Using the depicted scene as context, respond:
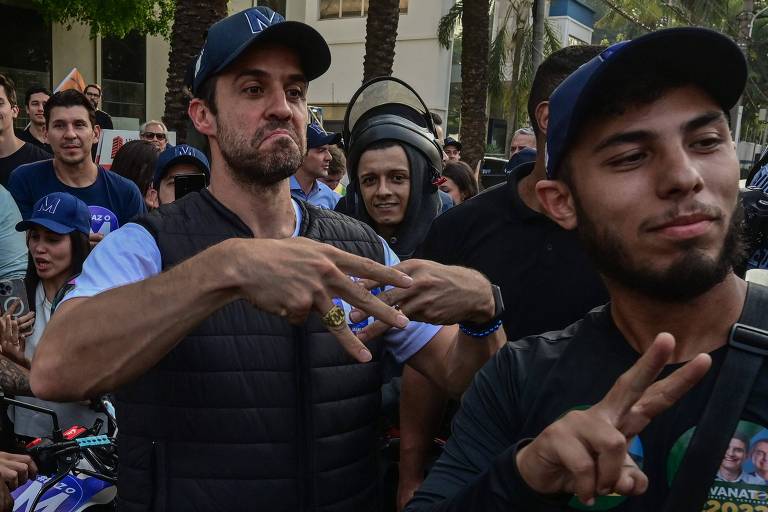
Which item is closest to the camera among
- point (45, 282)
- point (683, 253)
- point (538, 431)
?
point (683, 253)

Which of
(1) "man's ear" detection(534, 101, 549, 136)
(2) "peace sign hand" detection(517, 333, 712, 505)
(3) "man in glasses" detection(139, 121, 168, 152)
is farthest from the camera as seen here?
(3) "man in glasses" detection(139, 121, 168, 152)

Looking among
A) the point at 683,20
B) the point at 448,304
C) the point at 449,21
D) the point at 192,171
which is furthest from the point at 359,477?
the point at 683,20

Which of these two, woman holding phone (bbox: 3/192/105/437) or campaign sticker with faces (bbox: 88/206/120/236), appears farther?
campaign sticker with faces (bbox: 88/206/120/236)

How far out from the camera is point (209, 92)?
7.50 feet

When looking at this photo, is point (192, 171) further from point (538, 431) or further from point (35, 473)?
point (538, 431)

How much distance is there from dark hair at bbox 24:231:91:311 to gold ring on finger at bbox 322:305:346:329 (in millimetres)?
2695

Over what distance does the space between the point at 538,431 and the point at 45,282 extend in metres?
3.18

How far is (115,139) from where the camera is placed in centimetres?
659

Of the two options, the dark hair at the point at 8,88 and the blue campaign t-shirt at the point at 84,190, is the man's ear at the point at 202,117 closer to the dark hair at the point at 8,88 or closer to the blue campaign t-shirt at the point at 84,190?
the blue campaign t-shirt at the point at 84,190

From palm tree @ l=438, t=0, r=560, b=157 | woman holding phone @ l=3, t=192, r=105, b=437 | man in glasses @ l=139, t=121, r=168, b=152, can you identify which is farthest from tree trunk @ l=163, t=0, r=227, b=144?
palm tree @ l=438, t=0, r=560, b=157

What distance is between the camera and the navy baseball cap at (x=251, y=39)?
2.15 metres

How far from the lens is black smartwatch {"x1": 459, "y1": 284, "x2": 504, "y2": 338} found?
2.04 metres

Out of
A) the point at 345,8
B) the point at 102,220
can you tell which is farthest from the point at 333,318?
the point at 345,8

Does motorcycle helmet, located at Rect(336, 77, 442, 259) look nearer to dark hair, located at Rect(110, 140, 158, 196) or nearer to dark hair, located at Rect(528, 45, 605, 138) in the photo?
dark hair, located at Rect(528, 45, 605, 138)
